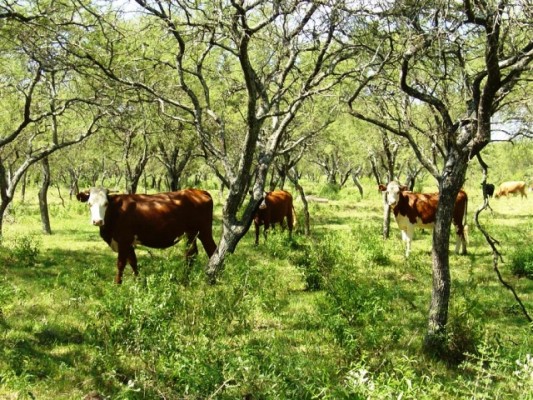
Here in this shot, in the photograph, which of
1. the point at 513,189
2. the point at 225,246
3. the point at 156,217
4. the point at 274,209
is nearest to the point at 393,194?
the point at 274,209

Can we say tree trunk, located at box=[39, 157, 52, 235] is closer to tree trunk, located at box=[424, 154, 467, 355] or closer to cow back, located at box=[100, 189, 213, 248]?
cow back, located at box=[100, 189, 213, 248]

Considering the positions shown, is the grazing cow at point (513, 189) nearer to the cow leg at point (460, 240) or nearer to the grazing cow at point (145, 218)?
the cow leg at point (460, 240)

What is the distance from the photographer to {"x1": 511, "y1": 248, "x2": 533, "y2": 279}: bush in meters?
10.6

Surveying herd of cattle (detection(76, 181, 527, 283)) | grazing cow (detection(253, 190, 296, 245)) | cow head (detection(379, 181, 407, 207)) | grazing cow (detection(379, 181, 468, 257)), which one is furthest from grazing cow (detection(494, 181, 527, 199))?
herd of cattle (detection(76, 181, 527, 283))

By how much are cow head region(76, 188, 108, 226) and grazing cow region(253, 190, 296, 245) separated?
6.67m

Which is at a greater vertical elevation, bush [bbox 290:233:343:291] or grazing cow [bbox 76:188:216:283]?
grazing cow [bbox 76:188:216:283]

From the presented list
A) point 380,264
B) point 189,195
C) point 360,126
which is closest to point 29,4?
point 189,195

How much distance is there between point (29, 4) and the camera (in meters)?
11.0

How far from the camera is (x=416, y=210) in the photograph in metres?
14.2

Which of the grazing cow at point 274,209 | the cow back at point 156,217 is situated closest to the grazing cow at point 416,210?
the grazing cow at point 274,209

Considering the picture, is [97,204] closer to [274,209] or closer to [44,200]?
[274,209]

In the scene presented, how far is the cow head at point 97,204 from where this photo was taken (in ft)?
31.0

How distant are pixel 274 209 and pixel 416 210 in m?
4.75

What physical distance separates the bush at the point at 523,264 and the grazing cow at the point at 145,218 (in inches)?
271
